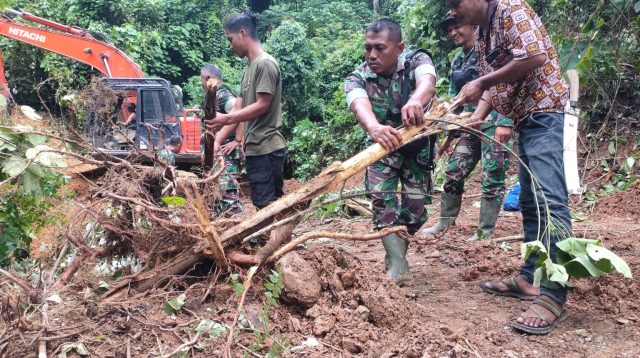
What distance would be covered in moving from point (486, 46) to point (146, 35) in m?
14.4

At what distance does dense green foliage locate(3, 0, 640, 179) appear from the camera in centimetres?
672

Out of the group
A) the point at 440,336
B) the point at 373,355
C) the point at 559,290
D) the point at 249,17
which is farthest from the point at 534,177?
the point at 249,17

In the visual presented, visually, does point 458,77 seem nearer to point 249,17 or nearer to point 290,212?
point 249,17

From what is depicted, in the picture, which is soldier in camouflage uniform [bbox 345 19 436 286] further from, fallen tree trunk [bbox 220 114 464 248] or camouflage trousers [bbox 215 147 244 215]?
camouflage trousers [bbox 215 147 244 215]

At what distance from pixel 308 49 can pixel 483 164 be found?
10782 millimetres

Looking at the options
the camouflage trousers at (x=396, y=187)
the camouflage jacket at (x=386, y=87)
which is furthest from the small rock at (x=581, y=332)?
the camouflage jacket at (x=386, y=87)

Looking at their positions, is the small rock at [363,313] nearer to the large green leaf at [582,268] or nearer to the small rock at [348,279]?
the small rock at [348,279]

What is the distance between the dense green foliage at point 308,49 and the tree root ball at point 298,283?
11.8 feet

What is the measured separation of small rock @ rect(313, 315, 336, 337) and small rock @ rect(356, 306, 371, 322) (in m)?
0.13

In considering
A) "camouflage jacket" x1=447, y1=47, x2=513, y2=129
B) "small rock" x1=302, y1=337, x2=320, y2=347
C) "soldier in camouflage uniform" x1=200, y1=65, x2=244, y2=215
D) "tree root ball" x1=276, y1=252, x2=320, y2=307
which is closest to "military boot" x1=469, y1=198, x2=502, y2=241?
"camouflage jacket" x1=447, y1=47, x2=513, y2=129

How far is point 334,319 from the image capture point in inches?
105

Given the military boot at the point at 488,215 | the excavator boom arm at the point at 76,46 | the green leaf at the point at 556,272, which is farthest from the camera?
the excavator boom arm at the point at 76,46

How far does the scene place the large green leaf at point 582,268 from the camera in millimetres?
2547

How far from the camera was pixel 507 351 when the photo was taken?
255cm
